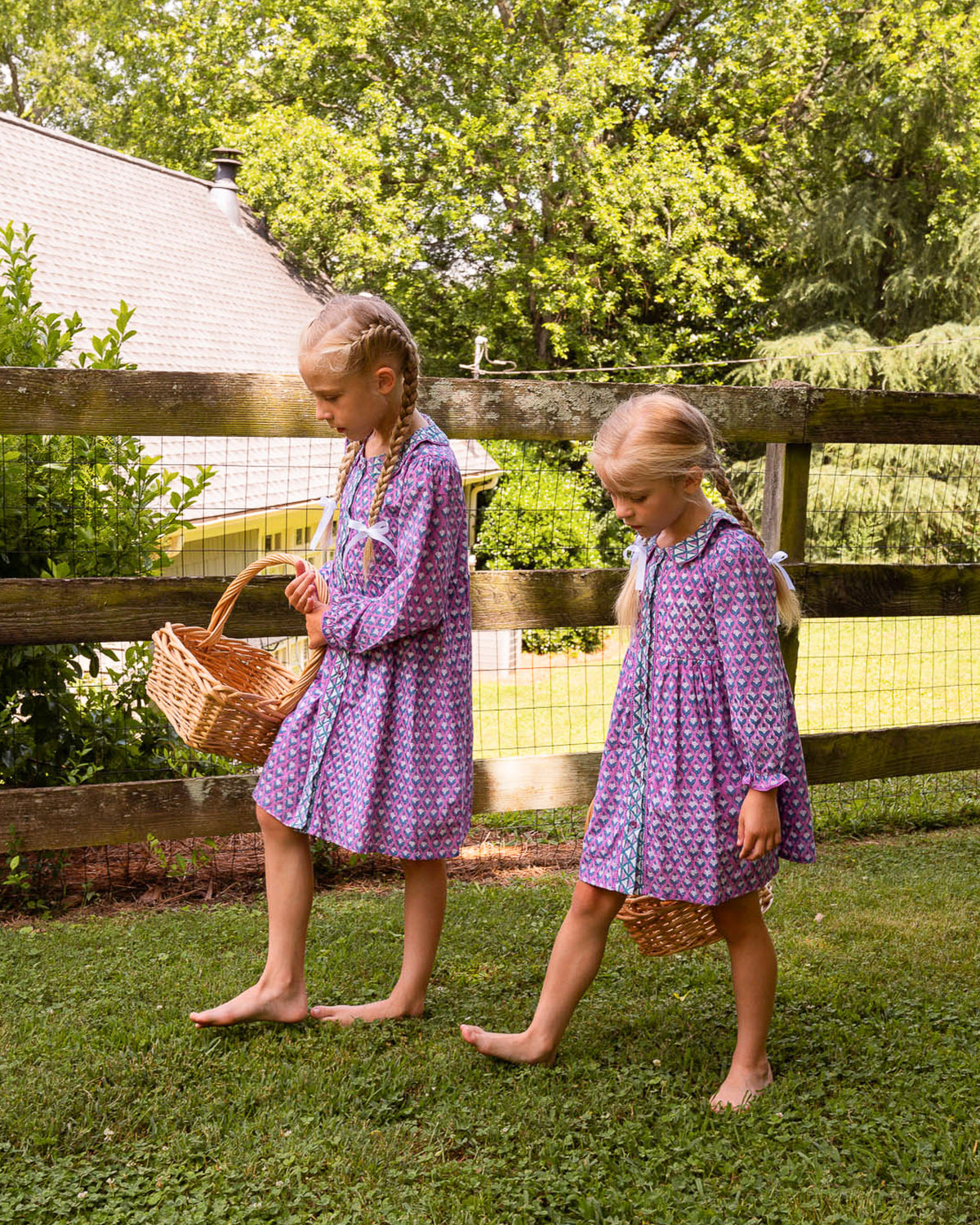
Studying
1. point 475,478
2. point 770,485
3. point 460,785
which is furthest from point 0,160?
point 460,785

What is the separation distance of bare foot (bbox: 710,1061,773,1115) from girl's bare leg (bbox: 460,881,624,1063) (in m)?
0.37

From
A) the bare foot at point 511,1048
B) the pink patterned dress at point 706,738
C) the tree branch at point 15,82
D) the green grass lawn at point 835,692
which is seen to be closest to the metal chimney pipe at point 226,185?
the green grass lawn at point 835,692

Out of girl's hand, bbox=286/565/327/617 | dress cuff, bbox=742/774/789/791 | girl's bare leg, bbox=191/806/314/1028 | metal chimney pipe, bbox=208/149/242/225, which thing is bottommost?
girl's bare leg, bbox=191/806/314/1028

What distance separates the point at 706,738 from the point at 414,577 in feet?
2.50

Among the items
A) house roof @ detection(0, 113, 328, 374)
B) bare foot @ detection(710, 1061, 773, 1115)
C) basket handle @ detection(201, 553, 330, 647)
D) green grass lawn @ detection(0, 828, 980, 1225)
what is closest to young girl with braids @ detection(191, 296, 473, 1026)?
basket handle @ detection(201, 553, 330, 647)

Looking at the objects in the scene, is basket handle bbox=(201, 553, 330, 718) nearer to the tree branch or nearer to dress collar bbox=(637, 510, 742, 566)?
dress collar bbox=(637, 510, 742, 566)

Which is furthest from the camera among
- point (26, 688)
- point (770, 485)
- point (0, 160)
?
point (0, 160)

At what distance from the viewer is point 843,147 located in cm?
1939

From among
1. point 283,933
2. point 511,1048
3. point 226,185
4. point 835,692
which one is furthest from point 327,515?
point 226,185

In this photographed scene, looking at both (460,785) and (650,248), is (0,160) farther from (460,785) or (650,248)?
(460,785)

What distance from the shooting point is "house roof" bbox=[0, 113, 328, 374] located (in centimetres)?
1171

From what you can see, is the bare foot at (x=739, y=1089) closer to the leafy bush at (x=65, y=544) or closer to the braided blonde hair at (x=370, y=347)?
the braided blonde hair at (x=370, y=347)

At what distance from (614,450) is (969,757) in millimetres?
2912

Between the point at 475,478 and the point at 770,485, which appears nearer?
the point at 770,485
